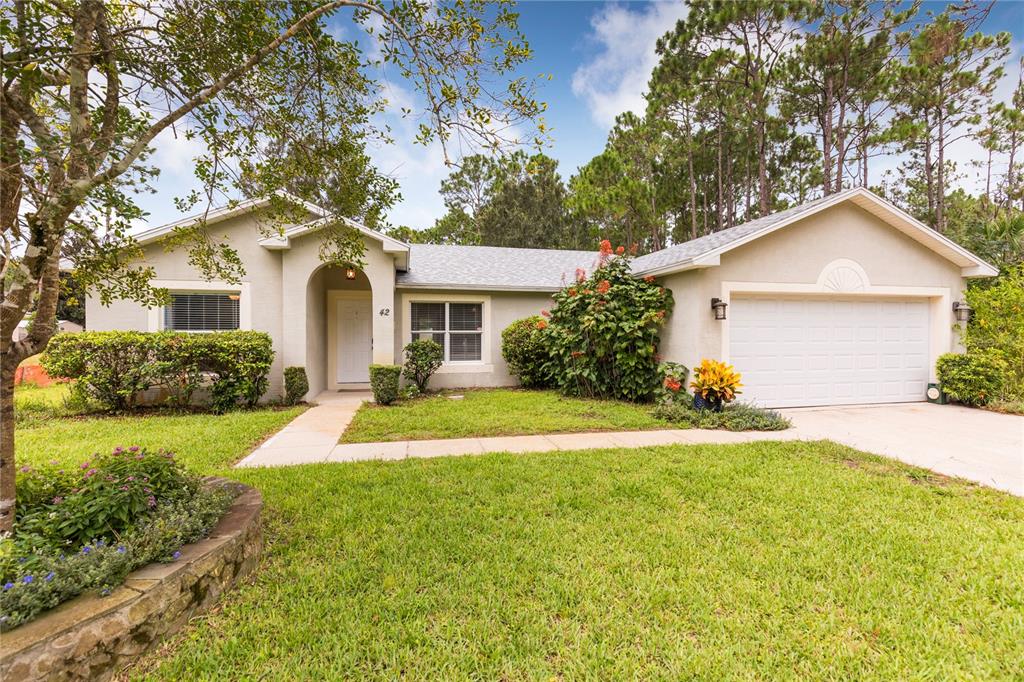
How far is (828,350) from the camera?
8.91m

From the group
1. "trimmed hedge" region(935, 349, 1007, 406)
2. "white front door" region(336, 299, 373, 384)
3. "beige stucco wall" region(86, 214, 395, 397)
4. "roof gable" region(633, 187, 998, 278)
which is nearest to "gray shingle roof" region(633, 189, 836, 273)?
"roof gable" region(633, 187, 998, 278)

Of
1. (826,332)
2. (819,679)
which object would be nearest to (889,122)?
(826,332)

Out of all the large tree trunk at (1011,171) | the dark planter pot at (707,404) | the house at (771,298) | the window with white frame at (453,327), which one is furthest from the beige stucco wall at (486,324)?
the large tree trunk at (1011,171)

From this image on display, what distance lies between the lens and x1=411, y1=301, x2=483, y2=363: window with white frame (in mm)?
11258

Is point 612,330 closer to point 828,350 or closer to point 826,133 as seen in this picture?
point 828,350

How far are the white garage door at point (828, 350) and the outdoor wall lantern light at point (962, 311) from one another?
542mm

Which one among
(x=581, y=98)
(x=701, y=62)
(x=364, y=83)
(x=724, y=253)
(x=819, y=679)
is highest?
(x=701, y=62)

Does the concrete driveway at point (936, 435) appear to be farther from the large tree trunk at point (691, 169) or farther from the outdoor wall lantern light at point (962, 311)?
the large tree trunk at point (691, 169)

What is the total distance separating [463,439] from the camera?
20.7 ft

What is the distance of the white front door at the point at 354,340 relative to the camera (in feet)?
39.8

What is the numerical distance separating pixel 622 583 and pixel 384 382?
23.1ft

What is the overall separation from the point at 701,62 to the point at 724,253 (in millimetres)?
11105

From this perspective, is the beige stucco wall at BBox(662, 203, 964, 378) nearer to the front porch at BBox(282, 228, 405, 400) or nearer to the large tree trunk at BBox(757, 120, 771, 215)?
the front porch at BBox(282, 228, 405, 400)

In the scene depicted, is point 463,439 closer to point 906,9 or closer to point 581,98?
point 581,98
